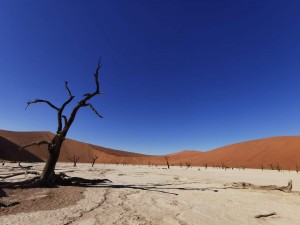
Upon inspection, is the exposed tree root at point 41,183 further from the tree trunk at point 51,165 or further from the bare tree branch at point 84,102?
the bare tree branch at point 84,102

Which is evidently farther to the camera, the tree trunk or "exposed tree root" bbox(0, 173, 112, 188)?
the tree trunk

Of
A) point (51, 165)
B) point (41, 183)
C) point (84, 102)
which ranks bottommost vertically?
point (41, 183)

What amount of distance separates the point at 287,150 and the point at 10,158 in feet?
232

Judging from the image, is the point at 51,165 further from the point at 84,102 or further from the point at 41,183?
the point at 84,102

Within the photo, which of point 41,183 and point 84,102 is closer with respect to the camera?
point 41,183

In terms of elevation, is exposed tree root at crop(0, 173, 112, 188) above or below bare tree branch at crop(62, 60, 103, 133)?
below

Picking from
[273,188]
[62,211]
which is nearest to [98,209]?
[62,211]

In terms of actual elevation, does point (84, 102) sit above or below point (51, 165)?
above

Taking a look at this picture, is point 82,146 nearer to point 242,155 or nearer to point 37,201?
point 242,155

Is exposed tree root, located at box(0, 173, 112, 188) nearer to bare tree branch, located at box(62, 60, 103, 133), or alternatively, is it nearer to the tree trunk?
the tree trunk

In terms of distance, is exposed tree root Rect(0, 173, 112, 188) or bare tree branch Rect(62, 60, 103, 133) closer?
exposed tree root Rect(0, 173, 112, 188)

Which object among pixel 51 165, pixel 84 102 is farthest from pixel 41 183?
pixel 84 102

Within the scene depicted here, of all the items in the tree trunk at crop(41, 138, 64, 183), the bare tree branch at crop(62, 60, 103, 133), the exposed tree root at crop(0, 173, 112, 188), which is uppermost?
the bare tree branch at crop(62, 60, 103, 133)

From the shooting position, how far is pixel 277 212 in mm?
7145
